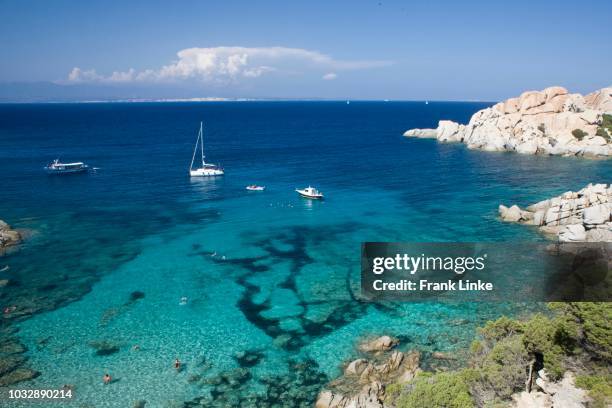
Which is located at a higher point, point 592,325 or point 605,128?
point 605,128

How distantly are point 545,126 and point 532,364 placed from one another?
107306mm

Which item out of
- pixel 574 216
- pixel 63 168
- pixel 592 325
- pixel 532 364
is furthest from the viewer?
pixel 63 168

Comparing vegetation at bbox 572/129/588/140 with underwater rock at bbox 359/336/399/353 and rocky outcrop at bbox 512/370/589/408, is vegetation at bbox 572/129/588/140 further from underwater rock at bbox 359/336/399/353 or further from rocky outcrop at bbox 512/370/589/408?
rocky outcrop at bbox 512/370/589/408

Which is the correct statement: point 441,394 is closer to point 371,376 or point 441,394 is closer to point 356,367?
point 371,376

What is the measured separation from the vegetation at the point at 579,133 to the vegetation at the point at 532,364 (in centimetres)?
9815

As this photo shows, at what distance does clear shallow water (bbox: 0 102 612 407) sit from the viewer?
2883 cm

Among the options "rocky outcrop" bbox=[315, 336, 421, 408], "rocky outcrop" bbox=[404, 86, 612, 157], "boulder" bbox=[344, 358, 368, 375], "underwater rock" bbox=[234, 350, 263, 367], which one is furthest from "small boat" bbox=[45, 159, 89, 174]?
"rocky outcrop" bbox=[404, 86, 612, 157]

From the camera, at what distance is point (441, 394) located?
19.6 meters

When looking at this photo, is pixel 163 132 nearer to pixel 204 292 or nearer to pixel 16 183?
pixel 16 183

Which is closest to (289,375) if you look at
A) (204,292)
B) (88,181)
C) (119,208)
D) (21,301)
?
(204,292)

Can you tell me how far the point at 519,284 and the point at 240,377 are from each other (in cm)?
2478

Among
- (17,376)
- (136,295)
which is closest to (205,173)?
(136,295)

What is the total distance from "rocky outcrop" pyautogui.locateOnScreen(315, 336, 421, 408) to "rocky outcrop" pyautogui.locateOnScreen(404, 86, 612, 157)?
91468 mm

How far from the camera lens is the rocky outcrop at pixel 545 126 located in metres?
102
